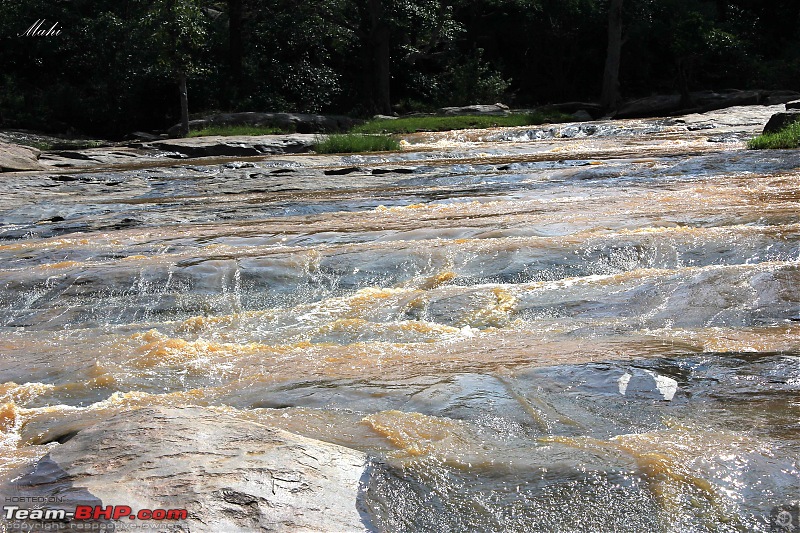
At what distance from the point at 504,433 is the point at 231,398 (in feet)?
4.77

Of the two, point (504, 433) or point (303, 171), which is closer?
point (504, 433)

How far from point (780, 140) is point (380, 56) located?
1529 centimetres

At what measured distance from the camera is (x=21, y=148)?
52.9ft

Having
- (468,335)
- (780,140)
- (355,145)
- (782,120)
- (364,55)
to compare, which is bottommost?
(468,335)

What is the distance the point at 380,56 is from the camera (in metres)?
26.2

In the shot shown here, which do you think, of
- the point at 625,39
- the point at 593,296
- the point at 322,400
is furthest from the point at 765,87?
the point at 322,400

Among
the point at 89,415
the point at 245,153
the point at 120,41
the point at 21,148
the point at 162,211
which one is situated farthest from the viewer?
the point at 120,41

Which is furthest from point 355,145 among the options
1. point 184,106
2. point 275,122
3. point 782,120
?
point 782,120

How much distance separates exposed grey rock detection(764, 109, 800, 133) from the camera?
14125mm

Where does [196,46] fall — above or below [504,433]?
above

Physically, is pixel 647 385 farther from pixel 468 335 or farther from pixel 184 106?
pixel 184 106

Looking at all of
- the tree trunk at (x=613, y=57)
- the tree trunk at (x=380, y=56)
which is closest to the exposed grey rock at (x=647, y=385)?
the tree trunk at (x=380, y=56)

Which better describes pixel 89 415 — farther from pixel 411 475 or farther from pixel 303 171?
pixel 303 171

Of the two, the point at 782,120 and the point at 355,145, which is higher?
the point at 782,120
